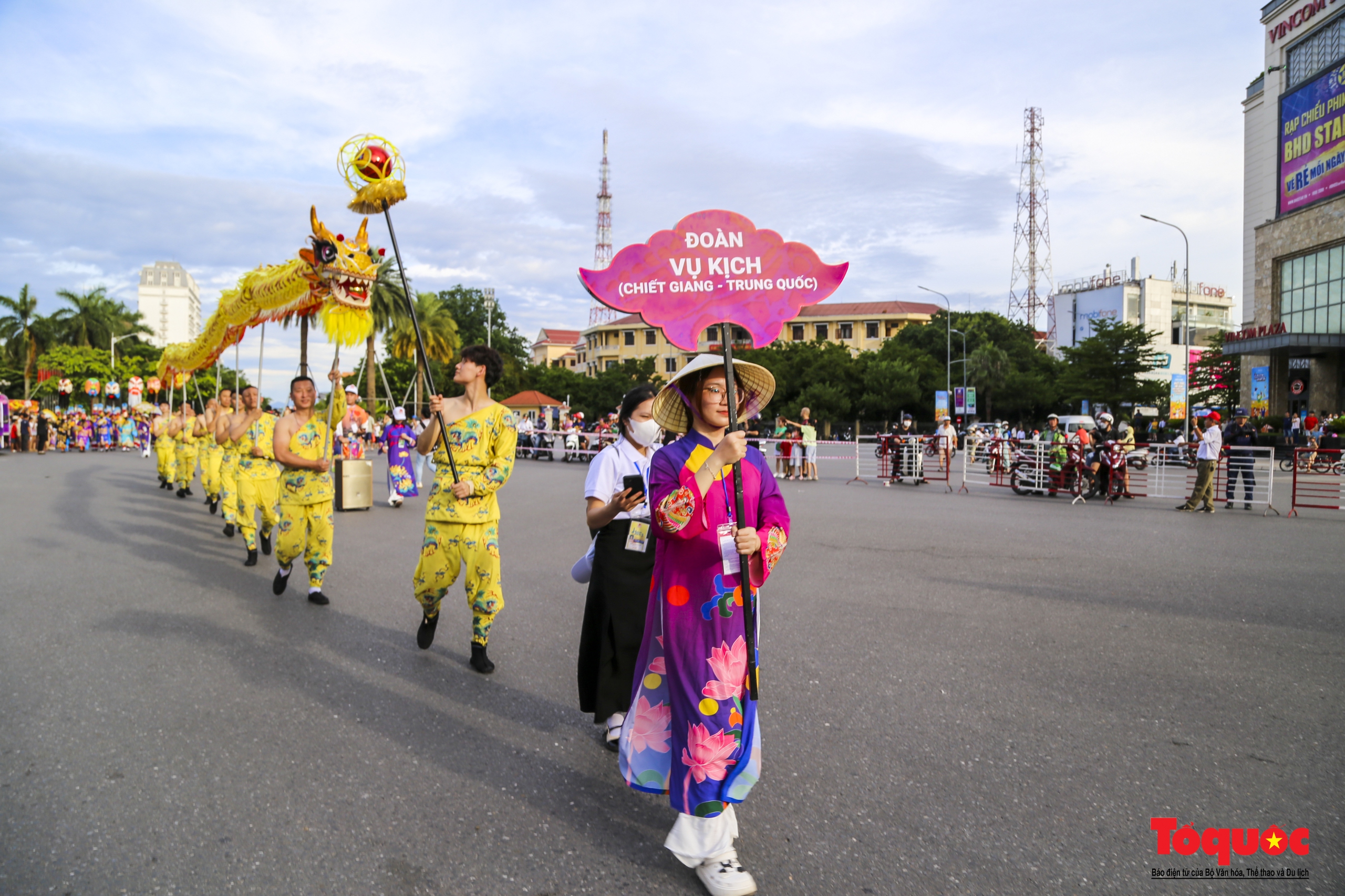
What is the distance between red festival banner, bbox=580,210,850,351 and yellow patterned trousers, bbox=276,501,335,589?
168 inches

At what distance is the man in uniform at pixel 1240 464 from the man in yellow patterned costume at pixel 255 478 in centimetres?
1379

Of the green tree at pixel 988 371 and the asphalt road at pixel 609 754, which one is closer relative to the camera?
the asphalt road at pixel 609 754

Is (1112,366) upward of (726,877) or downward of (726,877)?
upward

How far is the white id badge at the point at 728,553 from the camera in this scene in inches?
104

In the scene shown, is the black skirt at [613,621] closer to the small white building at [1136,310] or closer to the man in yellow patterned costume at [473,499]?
the man in yellow patterned costume at [473,499]

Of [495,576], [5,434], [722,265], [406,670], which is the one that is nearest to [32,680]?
[406,670]

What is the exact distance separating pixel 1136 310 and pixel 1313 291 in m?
46.3

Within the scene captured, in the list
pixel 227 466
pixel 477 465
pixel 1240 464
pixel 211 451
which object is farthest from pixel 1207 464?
pixel 211 451

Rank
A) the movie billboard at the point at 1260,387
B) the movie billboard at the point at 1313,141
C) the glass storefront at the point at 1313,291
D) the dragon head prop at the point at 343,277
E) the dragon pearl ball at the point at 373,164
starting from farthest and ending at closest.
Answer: the movie billboard at the point at 1260,387, the glass storefront at the point at 1313,291, the movie billboard at the point at 1313,141, the dragon head prop at the point at 343,277, the dragon pearl ball at the point at 373,164

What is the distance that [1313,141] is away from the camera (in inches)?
1329

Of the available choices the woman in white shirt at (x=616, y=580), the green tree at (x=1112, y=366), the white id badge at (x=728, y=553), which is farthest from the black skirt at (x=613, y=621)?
the green tree at (x=1112, y=366)

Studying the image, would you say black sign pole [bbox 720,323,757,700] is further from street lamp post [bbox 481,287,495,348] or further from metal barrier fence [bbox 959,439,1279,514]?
street lamp post [bbox 481,287,495,348]

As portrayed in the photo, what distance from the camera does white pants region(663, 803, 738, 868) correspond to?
261cm

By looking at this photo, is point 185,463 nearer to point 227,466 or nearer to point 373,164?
point 227,466
